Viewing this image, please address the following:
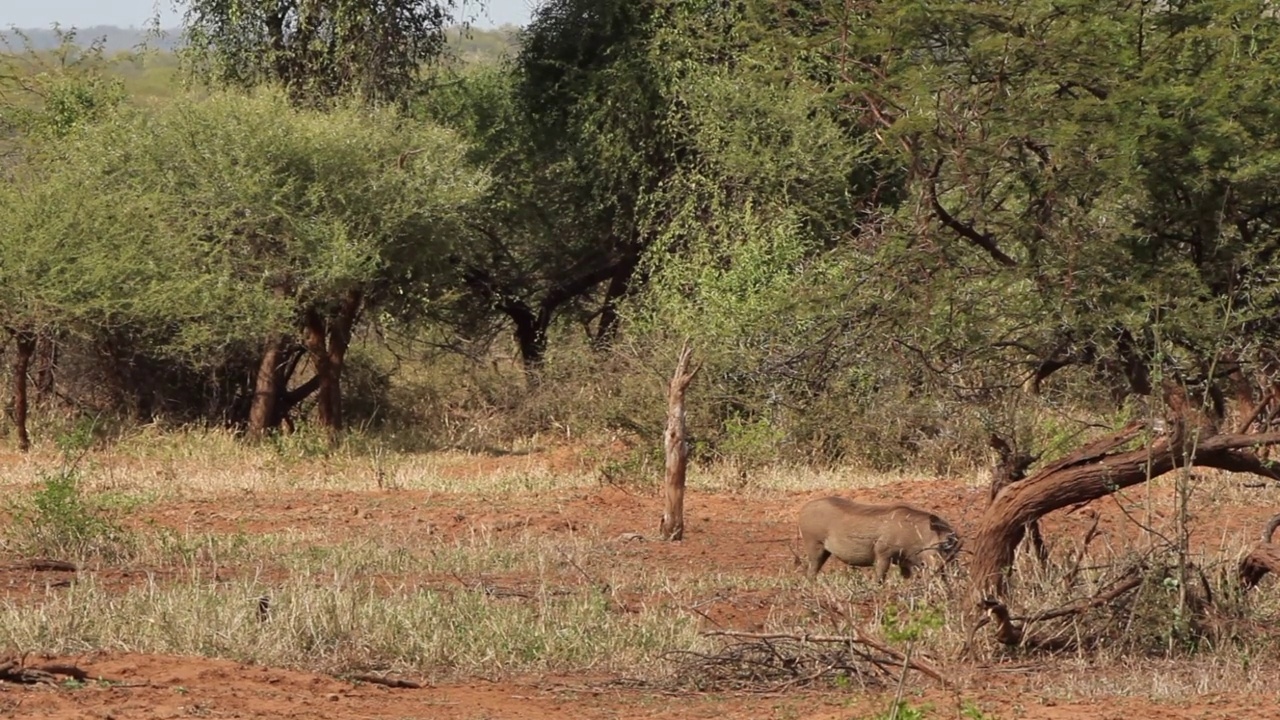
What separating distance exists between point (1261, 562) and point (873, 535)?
3155mm

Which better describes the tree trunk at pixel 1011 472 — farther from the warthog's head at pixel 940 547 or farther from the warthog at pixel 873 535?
the warthog at pixel 873 535

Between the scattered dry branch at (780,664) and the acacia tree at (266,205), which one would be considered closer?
the scattered dry branch at (780,664)

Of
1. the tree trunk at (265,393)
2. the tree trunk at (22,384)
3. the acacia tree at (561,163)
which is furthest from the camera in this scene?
the acacia tree at (561,163)

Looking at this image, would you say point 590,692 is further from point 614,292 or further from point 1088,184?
point 614,292

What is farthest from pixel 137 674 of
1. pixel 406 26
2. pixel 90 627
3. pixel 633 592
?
pixel 406 26

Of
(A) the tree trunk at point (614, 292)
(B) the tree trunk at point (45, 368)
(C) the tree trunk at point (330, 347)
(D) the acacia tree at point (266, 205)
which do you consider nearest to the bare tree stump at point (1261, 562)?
(D) the acacia tree at point (266, 205)

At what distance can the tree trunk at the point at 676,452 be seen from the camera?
13.5 metres

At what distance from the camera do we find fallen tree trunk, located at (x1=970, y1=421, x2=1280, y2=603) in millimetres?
8578

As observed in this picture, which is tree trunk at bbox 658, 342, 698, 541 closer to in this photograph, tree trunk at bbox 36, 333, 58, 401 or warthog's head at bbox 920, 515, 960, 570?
warthog's head at bbox 920, 515, 960, 570

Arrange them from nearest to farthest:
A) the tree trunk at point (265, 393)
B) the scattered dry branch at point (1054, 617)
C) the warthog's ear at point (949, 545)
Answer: the scattered dry branch at point (1054, 617) < the warthog's ear at point (949, 545) < the tree trunk at point (265, 393)

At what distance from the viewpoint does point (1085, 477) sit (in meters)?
8.74

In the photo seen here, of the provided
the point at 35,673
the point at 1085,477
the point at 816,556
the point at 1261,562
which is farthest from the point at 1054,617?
the point at 35,673

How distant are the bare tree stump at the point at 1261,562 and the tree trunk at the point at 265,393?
16281 millimetres

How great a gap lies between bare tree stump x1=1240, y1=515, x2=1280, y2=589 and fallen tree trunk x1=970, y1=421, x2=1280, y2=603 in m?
0.39
